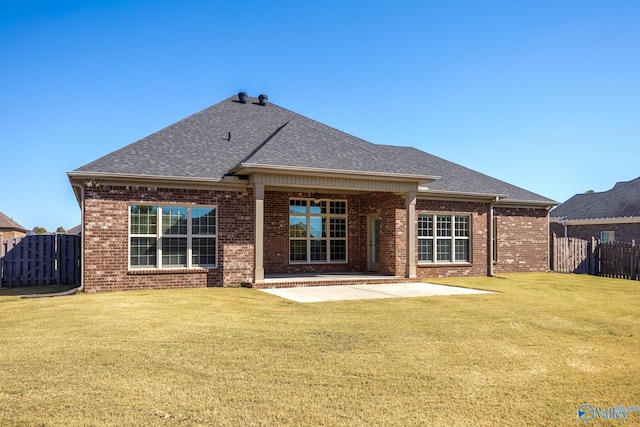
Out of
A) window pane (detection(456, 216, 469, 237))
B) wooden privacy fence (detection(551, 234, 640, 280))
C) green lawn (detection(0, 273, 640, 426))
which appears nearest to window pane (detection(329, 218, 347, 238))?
window pane (detection(456, 216, 469, 237))

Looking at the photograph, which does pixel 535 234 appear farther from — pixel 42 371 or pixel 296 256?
pixel 42 371

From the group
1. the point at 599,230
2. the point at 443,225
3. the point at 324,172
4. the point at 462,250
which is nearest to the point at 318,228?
the point at 324,172

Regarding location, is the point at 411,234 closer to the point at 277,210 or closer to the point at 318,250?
the point at 318,250

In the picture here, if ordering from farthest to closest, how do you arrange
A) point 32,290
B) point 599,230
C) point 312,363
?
1. point 599,230
2. point 32,290
3. point 312,363

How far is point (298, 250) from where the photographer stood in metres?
17.8

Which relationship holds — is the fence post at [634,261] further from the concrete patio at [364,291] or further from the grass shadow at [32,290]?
the grass shadow at [32,290]

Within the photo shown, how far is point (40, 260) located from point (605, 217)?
27.8 meters

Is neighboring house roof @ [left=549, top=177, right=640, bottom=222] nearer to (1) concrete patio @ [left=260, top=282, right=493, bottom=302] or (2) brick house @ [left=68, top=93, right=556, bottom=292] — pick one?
(2) brick house @ [left=68, top=93, right=556, bottom=292]

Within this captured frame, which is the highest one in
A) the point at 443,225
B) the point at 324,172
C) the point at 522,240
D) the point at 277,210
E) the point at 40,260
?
the point at 324,172

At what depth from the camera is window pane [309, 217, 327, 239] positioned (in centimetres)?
1803

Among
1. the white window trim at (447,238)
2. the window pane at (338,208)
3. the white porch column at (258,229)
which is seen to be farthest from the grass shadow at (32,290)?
the white window trim at (447,238)

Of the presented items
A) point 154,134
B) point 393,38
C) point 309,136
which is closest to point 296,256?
point 309,136

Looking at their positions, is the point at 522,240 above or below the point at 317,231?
below

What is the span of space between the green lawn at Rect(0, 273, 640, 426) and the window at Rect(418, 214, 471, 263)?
741 cm
